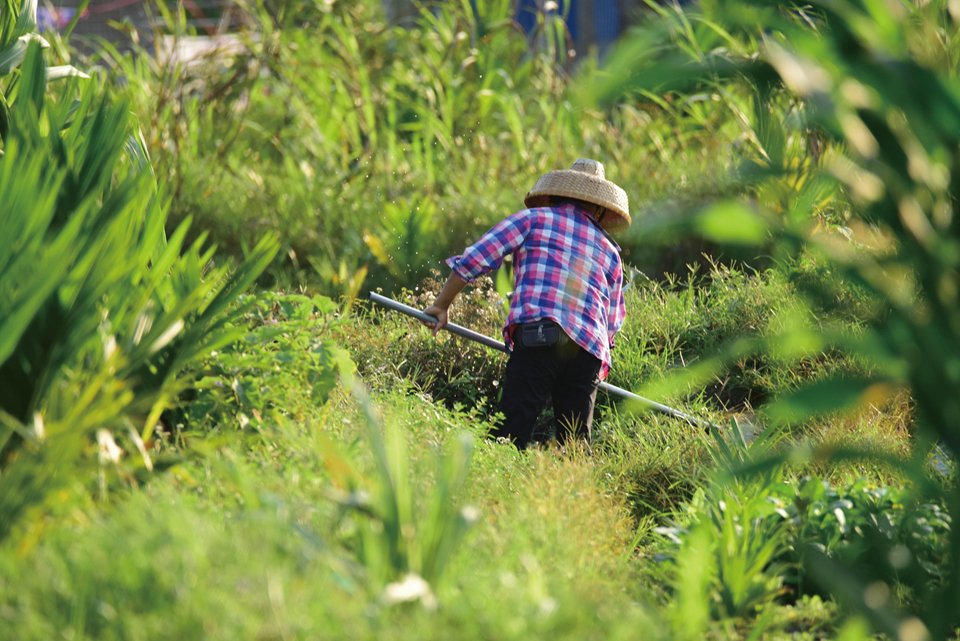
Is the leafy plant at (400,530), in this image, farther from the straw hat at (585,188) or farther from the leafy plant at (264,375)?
the straw hat at (585,188)

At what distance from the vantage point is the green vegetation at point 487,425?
225 centimetres

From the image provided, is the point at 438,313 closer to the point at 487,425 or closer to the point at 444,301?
the point at 444,301

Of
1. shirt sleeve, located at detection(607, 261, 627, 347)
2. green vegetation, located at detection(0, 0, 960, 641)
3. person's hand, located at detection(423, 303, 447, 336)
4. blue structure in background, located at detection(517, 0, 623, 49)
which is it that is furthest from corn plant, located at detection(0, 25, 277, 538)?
blue structure in background, located at detection(517, 0, 623, 49)

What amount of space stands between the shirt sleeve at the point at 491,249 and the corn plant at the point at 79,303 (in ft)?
4.45

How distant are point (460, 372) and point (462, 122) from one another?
300cm

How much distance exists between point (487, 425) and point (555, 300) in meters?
0.76

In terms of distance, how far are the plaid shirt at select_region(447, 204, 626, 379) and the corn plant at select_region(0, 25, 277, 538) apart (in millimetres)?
1457

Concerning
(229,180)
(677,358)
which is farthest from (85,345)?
(229,180)

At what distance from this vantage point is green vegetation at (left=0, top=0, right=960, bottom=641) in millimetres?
2246

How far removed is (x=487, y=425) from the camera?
4.04 m

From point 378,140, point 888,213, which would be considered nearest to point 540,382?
point 888,213

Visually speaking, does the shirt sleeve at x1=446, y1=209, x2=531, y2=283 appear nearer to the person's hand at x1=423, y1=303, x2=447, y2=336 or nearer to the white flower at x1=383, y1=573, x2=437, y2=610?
the person's hand at x1=423, y1=303, x2=447, y2=336

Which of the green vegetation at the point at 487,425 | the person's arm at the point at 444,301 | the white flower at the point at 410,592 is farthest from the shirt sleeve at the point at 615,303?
the white flower at the point at 410,592

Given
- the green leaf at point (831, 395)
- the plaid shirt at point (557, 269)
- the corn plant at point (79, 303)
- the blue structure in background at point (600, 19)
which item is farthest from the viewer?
the blue structure in background at point (600, 19)
